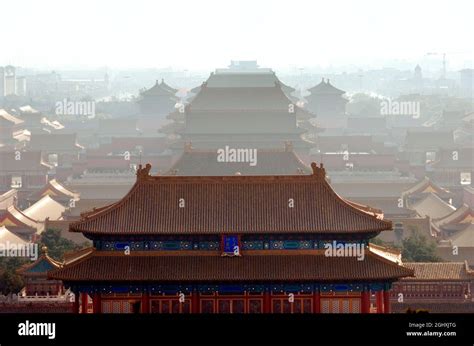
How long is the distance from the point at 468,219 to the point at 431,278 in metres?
14.9

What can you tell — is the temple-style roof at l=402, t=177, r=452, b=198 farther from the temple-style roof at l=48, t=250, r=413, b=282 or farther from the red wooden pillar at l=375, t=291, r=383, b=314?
the temple-style roof at l=48, t=250, r=413, b=282

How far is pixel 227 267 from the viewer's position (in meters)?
38.2

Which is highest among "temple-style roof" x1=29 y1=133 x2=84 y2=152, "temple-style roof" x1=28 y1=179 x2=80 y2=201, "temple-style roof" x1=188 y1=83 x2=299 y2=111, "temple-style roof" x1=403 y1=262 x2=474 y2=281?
"temple-style roof" x1=188 y1=83 x2=299 y2=111

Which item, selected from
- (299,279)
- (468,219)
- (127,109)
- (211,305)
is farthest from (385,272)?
(127,109)

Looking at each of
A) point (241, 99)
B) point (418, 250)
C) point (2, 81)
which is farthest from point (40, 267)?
point (2, 81)

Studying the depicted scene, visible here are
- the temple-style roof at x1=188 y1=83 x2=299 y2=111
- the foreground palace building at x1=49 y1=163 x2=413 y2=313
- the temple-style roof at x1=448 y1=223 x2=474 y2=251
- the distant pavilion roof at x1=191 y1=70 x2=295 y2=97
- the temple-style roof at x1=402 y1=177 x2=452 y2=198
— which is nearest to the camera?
the foreground palace building at x1=49 y1=163 x2=413 y2=313

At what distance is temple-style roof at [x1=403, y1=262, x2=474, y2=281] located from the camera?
44844mm

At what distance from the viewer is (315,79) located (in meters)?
186

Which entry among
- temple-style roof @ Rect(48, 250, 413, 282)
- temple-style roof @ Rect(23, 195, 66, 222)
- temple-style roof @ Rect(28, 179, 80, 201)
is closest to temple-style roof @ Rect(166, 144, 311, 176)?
temple-style roof @ Rect(23, 195, 66, 222)

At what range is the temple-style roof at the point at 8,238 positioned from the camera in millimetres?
54328

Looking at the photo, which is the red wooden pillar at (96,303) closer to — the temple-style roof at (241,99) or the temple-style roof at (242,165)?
the temple-style roof at (242,165)

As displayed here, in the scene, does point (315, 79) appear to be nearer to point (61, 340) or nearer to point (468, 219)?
point (468, 219)

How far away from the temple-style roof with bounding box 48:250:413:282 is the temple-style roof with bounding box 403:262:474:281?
22.9ft

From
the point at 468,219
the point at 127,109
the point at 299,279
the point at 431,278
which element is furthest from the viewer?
the point at 127,109
